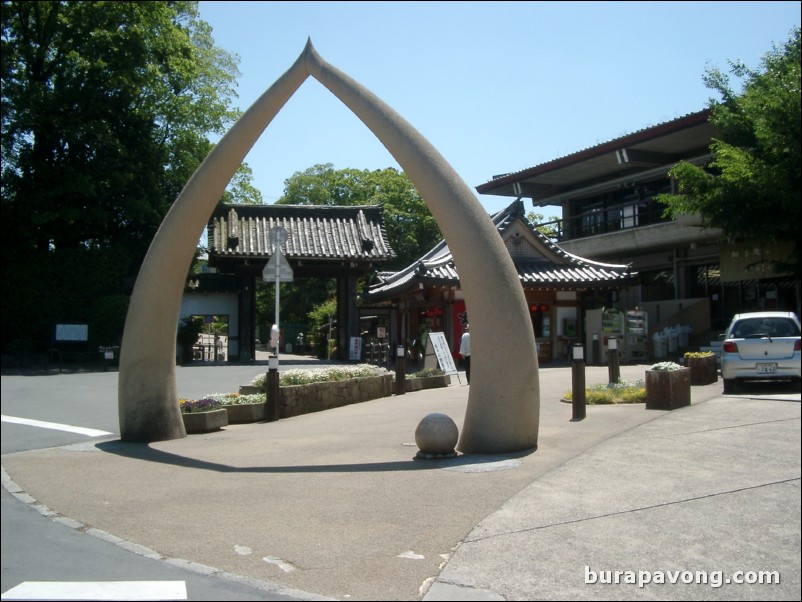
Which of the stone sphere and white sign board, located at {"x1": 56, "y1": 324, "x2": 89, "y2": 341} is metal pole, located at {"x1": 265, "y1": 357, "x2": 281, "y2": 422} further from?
white sign board, located at {"x1": 56, "y1": 324, "x2": 89, "y2": 341}

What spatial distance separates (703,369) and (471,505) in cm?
917

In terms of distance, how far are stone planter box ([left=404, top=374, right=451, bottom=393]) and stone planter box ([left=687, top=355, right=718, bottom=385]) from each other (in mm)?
6593

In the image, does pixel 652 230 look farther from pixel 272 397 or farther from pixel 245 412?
pixel 245 412

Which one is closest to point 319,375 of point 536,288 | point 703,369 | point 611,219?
point 703,369

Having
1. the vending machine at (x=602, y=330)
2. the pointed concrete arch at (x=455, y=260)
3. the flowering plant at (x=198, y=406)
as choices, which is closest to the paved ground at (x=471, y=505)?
the pointed concrete arch at (x=455, y=260)

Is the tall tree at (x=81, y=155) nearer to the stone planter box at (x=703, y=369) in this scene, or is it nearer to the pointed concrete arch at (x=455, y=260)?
the pointed concrete arch at (x=455, y=260)

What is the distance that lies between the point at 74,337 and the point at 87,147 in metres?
7.63

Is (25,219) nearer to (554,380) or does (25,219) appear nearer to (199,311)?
(199,311)

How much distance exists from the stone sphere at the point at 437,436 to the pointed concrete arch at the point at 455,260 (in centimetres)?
41

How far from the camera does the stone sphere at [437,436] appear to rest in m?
8.51

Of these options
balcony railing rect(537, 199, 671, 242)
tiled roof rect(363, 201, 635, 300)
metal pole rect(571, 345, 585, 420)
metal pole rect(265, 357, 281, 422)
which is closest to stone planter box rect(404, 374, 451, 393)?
tiled roof rect(363, 201, 635, 300)

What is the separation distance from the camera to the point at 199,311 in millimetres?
29734

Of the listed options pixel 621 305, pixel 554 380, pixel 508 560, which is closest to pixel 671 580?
pixel 508 560

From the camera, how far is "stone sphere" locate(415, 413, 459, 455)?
27.9 ft
